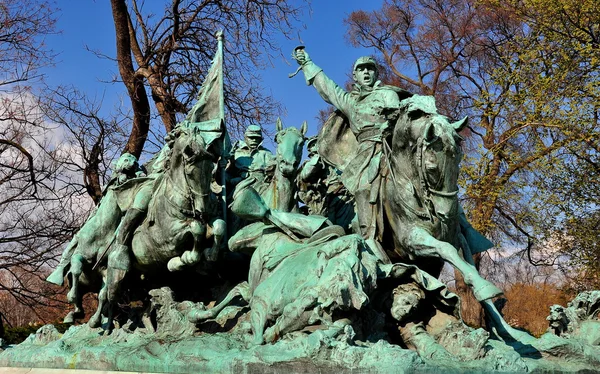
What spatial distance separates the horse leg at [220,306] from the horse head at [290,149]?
1.12m

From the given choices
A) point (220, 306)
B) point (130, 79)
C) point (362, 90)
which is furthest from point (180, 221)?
point (130, 79)

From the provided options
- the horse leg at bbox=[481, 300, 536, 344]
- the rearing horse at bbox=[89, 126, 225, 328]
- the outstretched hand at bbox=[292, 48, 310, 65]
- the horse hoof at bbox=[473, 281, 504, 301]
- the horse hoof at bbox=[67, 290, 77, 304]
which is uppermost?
the outstretched hand at bbox=[292, 48, 310, 65]

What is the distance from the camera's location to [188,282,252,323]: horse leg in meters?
6.08

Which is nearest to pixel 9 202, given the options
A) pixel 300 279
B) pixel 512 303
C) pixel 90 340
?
pixel 90 340

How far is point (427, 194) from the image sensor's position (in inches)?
225

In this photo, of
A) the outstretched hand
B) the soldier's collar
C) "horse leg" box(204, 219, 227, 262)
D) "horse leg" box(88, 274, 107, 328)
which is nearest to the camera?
"horse leg" box(204, 219, 227, 262)

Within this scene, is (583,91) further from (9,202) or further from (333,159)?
(9,202)

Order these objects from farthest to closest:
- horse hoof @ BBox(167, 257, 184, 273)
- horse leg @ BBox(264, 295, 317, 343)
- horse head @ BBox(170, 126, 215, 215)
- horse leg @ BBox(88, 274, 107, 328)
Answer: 1. horse leg @ BBox(88, 274, 107, 328)
2. horse hoof @ BBox(167, 257, 184, 273)
3. horse head @ BBox(170, 126, 215, 215)
4. horse leg @ BBox(264, 295, 317, 343)

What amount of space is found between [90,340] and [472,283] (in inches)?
141

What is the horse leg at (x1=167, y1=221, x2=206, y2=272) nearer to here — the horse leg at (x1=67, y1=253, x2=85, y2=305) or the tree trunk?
the horse leg at (x1=67, y1=253, x2=85, y2=305)

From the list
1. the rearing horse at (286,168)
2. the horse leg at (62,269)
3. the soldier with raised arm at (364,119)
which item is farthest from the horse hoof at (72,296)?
the soldier with raised arm at (364,119)

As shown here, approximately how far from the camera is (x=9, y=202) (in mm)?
16109

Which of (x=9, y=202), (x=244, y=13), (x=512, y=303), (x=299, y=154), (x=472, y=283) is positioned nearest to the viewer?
(x=472, y=283)

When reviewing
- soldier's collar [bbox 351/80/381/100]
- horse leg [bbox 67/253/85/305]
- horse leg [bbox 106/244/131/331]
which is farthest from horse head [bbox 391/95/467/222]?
Answer: horse leg [bbox 67/253/85/305]
